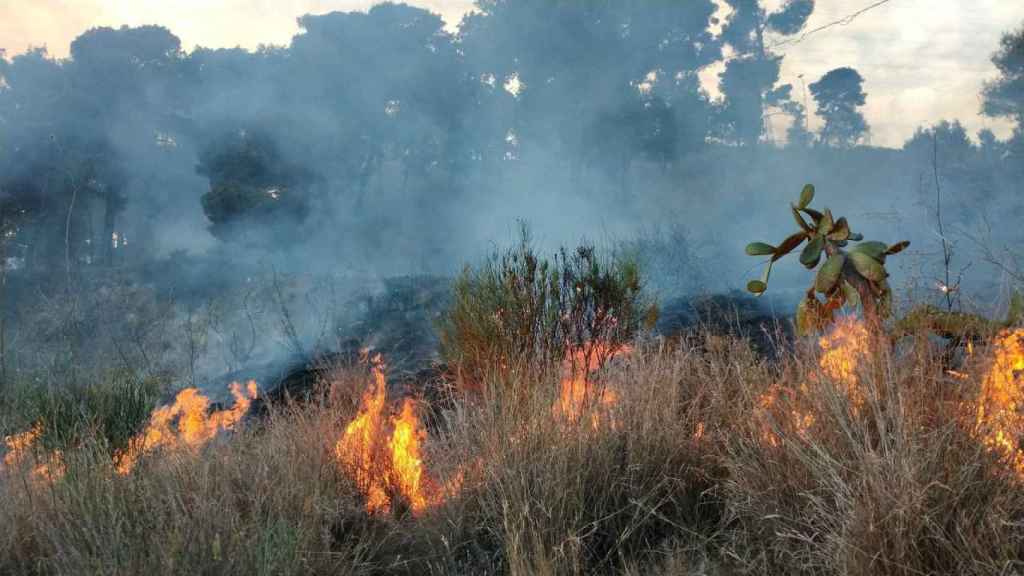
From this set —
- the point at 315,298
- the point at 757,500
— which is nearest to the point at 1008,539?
the point at 757,500

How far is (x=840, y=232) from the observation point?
11.0 feet

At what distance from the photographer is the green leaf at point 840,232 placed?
331 cm

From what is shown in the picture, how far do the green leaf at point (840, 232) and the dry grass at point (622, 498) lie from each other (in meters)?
0.68

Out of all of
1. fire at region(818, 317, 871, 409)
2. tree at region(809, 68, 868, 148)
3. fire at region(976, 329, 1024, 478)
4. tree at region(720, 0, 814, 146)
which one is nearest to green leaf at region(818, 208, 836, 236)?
fire at region(818, 317, 871, 409)

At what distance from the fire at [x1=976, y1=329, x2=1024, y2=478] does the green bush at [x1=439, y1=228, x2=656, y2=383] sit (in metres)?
3.19

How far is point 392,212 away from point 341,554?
2238 centimetres

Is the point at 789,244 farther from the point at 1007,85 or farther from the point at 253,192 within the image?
the point at 1007,85

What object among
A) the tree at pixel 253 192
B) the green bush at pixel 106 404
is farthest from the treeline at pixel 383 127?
the green bush at pixel 106 404

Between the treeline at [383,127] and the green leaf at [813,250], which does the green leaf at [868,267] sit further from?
the treeline at [383,127]

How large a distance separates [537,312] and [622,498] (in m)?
2.85

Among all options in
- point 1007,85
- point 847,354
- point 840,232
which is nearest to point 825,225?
point 840,232

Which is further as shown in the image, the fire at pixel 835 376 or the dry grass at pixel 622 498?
the fire at pixel 835 376

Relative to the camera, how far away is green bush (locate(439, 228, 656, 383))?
5.64 metres

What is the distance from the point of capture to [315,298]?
15.9 m
